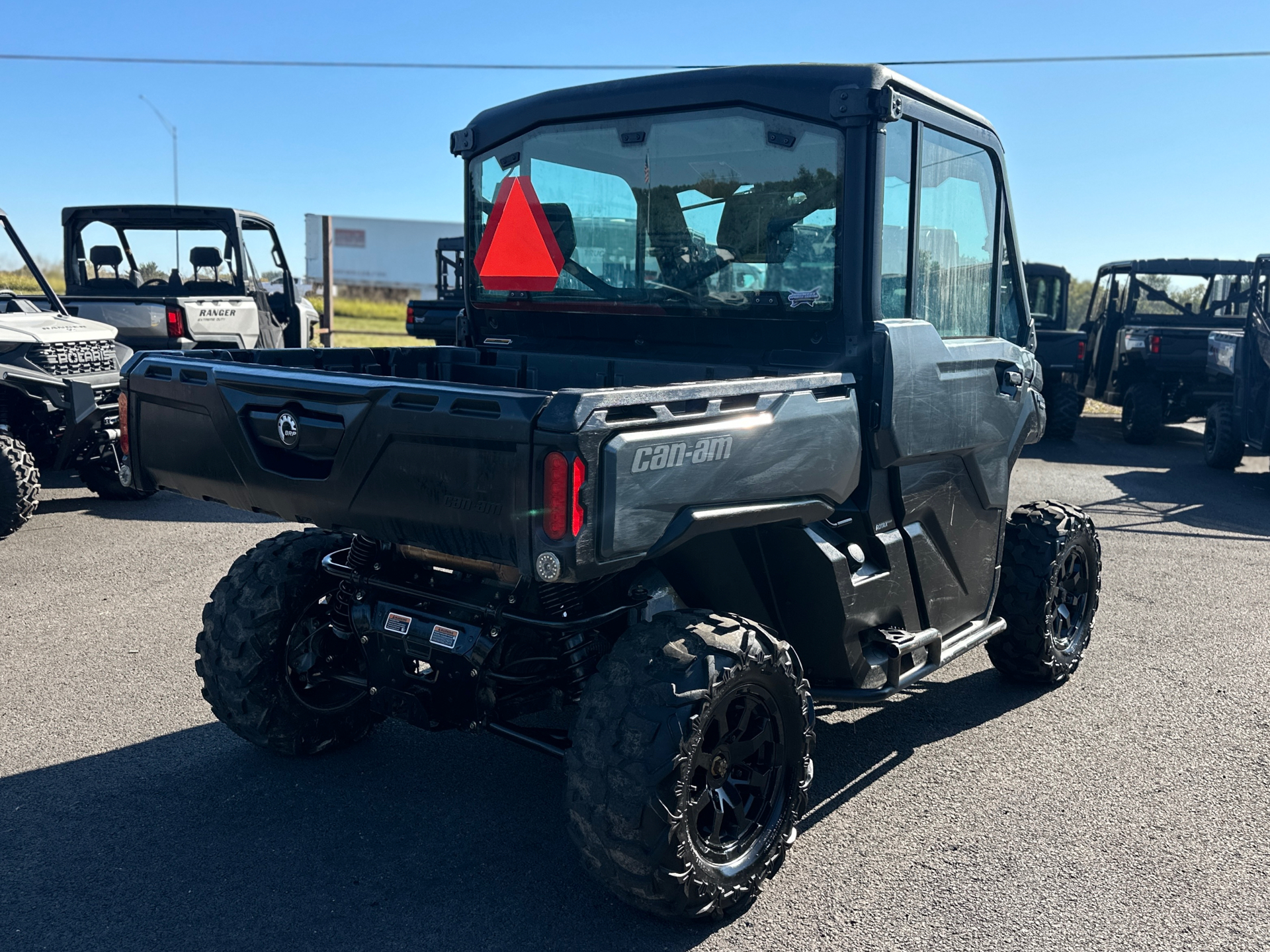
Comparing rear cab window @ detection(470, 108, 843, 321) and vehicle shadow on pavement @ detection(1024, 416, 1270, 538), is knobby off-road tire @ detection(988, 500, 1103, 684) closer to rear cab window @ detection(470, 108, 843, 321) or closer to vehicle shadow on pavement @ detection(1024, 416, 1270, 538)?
rear cab window @ detection(470, 108, 843, 321)

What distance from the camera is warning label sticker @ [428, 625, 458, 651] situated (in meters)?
3.21

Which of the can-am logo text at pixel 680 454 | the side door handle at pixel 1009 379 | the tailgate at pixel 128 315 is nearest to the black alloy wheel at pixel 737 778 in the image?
the can-am logo text at pixel 680 454

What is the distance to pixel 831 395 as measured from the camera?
338cm

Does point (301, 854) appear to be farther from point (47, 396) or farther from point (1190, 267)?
point (1190, 267)

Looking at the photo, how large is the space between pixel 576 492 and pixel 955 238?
230 cm

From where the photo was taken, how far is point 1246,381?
11.6 meters

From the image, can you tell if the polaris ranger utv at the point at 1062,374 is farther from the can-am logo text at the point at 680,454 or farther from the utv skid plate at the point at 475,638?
the can-am logo text at the point at 680,454

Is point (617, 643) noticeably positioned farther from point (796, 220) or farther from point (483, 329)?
point (483, 329)

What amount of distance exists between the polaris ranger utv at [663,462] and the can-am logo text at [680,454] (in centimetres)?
1

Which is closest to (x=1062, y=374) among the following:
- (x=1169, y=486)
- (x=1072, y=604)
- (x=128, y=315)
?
(x=1169, y=486)

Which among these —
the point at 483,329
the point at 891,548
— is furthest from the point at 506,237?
the point at 891,548

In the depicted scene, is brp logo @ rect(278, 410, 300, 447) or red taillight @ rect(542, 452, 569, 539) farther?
brp logo @ rect(278, 410, 300, 447)

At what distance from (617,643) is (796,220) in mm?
1588

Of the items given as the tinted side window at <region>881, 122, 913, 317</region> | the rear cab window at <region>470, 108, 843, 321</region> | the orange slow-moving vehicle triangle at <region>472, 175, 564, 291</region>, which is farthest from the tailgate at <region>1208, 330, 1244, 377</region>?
Answer: the orange slow-moving vehicle triangle at <region>472, 175, 564, 291</region>
